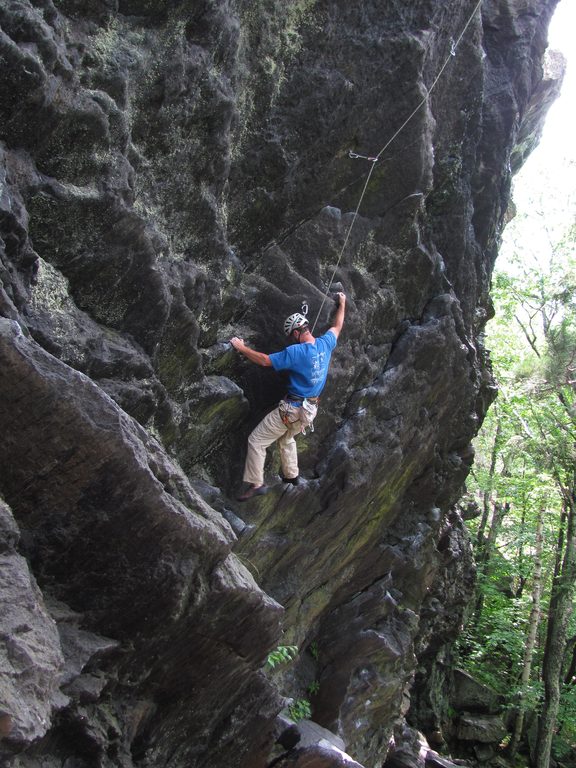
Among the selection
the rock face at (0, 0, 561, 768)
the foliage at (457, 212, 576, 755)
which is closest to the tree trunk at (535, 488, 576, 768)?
the foliage at (457, 212, 576, 755)

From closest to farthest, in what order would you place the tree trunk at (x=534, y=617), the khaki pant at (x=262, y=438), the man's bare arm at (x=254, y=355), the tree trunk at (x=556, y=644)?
1. the man's bare arm at (x=254, y=355)
2. the khaki pant at (x=262, y=438)
3. the tree trunk at (x=556, y=644)
4. the tree trunk at (x=534, y=617)

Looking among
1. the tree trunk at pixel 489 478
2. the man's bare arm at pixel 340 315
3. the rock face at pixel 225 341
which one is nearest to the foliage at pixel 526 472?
the tree trunk at pixel 489 478

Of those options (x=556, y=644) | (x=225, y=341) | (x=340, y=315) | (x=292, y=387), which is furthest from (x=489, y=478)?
(x=225, y=341)

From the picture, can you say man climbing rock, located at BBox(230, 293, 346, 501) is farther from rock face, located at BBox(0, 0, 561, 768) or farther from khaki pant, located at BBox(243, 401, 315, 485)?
rock face, located at BBox(0, 0, 561, 768)

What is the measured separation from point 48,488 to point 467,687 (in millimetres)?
19495

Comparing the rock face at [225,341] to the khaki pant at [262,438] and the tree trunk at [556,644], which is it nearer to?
the khaki pant at [262,438]

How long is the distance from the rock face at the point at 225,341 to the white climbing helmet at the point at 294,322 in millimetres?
801

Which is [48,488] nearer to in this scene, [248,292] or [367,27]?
[248,292]

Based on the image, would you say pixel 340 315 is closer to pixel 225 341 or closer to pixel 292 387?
pixel 292 387

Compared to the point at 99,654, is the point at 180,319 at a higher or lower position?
higher

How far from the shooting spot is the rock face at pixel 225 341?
17.5ft

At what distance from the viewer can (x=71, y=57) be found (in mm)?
6797

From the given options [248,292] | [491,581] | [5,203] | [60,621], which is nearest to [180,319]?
[248,292]

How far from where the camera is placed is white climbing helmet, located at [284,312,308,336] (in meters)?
8.82
